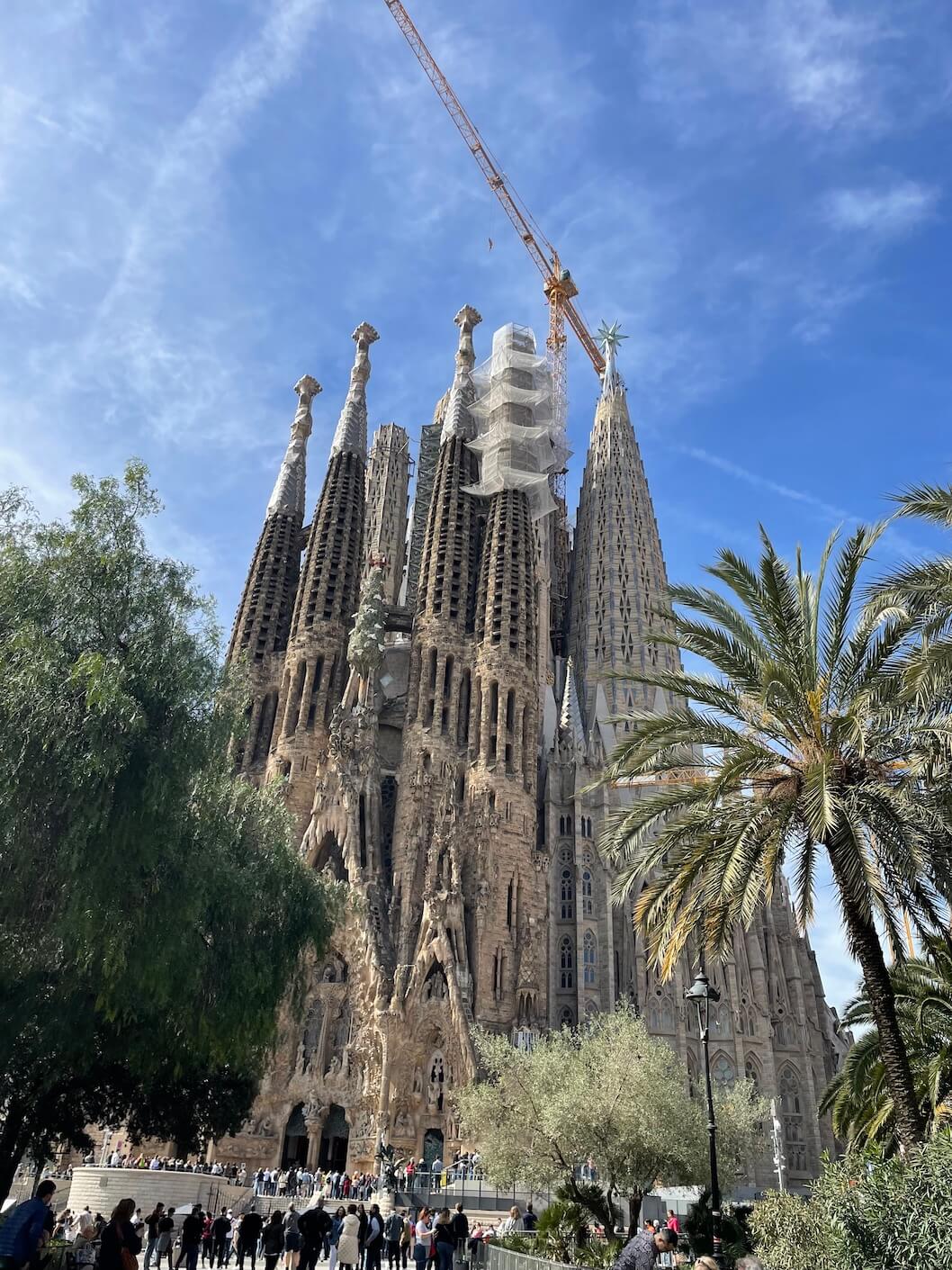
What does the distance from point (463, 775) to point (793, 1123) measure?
21655 mm

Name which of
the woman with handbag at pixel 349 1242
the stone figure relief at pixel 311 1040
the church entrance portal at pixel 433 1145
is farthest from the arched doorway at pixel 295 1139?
the woman with handbag at pixel 349 1242

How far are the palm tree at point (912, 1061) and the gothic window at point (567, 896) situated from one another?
80.7ft

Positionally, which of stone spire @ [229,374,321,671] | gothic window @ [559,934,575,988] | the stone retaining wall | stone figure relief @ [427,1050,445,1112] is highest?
stone spire @ [229,374,321,671]

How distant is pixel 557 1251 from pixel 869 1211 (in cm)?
830

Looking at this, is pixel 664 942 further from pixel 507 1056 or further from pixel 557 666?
pixel 557 666

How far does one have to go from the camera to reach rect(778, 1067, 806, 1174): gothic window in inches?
1783

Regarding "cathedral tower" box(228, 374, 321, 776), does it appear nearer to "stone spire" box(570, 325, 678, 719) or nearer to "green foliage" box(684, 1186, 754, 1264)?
"stone spire" box(570, 325, 678, 719)

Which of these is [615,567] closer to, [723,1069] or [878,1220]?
[723,1069]

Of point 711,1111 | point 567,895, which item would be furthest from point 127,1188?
point 567,895

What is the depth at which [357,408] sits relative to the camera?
62094 millimetres

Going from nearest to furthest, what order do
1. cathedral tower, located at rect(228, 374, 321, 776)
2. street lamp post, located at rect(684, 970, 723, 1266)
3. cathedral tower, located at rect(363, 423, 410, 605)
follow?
1. street lamp post, located at rect(684, 970, 723, 1266)
2. cathedral tower, located at rect(228, 374, 321, 776)
3. cathedral tower, located at rect(363, 423, 410, 605)

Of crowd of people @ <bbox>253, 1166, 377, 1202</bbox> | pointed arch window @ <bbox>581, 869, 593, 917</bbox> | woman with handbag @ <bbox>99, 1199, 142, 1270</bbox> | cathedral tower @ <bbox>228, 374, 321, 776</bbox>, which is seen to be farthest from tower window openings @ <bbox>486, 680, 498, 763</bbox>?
woman with handbag @ <bbox>99, 1199, 142, 1270</bbox>

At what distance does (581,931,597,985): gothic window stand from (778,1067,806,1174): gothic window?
34.3 feet

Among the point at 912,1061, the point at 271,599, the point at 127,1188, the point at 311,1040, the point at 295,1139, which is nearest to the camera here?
the point at 912,1061
